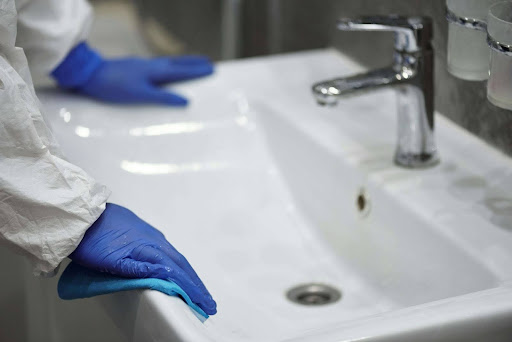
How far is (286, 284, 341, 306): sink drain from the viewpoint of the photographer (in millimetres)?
928

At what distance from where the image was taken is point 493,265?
774 millimetres

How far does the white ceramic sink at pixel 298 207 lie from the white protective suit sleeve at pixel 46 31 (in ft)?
0.24

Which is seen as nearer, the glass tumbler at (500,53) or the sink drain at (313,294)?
the glass tumbler at (500,53)

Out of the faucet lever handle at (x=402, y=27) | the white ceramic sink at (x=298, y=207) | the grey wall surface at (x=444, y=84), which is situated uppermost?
the faucet lever handle at (x=402, y=27)

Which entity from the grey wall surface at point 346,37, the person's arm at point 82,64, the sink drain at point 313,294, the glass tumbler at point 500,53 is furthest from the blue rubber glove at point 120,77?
the glass tumbler at point 500,53

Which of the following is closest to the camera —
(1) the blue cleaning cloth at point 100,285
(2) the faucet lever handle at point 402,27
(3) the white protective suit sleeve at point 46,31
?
(1) the blue cleaning cloth at point 100,285

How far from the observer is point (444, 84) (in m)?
1.05

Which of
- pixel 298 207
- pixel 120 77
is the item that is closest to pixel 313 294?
pixel 298 207

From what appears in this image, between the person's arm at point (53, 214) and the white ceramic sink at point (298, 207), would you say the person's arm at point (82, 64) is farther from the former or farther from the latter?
the person's arm at point (53, 214)

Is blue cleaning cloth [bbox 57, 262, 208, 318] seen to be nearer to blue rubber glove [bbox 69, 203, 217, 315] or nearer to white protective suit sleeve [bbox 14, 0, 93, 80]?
blue rubber glove [bbox 69, 203, 217, 315]

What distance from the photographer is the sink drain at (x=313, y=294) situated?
0.93 metres

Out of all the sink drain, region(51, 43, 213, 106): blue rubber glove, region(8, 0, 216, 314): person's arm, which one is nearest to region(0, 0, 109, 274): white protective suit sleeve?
region(8, 0, 216, 314): person's arm

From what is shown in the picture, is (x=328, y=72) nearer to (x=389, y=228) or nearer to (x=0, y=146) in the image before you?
(x=389, y=228)

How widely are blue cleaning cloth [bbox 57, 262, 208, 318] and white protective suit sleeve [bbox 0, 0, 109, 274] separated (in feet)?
0.08
